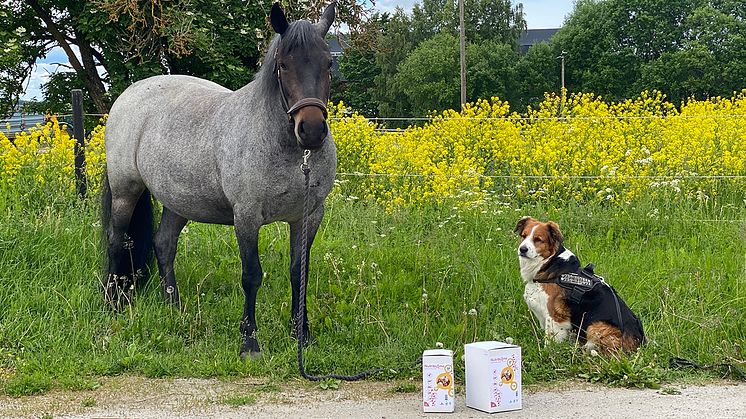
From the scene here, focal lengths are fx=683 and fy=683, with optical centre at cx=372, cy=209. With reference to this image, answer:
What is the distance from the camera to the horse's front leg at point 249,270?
4582mm

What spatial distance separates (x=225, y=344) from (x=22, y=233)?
2.94 m

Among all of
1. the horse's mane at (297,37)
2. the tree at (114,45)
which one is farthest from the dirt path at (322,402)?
the tree at (114,45)

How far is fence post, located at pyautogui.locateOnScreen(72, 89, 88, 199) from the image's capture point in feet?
27.5

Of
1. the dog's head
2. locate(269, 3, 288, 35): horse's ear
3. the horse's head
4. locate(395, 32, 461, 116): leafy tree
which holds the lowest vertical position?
the dog's head

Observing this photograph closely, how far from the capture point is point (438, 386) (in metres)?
3.83

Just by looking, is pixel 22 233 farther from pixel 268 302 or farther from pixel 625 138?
pixel 625 138

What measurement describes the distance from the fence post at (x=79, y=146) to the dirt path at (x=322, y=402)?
15.3 feet

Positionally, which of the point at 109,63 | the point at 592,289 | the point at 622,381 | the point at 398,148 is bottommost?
the point at 622,381

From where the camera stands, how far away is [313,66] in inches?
162

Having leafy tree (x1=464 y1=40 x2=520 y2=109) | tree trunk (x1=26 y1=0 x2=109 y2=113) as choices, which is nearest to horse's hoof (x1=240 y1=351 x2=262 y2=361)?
tree trunk (x1=26 y1=0 x2=109 y2=113)

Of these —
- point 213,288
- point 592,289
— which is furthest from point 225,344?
point 592,289

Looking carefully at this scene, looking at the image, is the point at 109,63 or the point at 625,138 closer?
the point at 625,138

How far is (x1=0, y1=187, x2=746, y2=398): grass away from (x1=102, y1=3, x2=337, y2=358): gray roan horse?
34 cm

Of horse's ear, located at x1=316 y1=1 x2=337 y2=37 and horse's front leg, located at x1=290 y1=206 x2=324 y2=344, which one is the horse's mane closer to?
horse's ear, located at x1=316 y1=1 x2=337 y2=37
